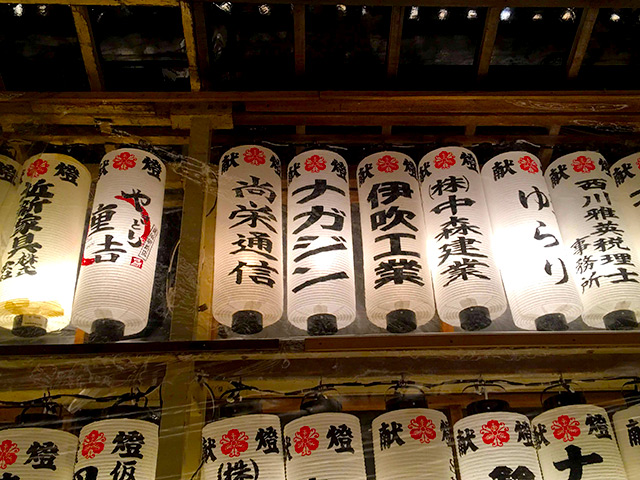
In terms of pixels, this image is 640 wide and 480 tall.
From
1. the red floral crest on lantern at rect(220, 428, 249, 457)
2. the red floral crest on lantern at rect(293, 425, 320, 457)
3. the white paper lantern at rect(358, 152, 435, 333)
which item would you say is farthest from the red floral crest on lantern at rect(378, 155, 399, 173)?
the red floral crest on lantern at rect(220, 428, 249, 457)

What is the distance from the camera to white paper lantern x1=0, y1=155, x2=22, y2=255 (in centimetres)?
372

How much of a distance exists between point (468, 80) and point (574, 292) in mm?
2019

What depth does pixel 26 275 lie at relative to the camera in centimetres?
331

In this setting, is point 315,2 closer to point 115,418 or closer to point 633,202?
point 633,202

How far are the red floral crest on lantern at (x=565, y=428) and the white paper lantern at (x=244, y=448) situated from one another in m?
1.47

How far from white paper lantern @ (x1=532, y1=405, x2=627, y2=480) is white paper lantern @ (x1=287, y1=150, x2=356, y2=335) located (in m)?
1.24

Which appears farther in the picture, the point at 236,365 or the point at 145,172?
the point at 145,172

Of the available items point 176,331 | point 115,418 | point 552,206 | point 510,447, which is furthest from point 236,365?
point 552,206

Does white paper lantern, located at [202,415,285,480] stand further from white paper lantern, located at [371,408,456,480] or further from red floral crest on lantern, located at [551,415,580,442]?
red floral crest on lantern, located at [551,415,580,442]

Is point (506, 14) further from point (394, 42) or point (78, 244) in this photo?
point (78, 244)

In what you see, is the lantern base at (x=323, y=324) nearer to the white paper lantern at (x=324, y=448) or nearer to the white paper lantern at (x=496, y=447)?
the white paper lantern at (x=324, y=448)

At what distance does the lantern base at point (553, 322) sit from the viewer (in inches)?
134

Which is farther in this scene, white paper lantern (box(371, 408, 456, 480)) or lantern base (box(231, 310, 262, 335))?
lantern base (box(231, 310, 262, 335))

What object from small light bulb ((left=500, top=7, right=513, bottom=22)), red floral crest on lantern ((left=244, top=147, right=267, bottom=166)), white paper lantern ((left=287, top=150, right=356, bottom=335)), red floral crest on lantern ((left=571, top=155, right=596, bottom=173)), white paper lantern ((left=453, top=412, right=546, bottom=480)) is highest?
small light bulb ((left=500, top=7, right=513, bottom=22))
